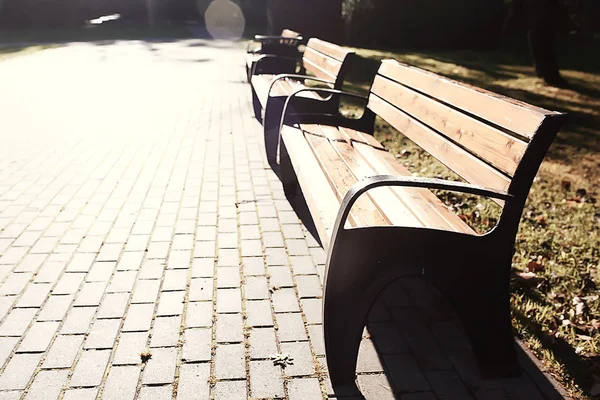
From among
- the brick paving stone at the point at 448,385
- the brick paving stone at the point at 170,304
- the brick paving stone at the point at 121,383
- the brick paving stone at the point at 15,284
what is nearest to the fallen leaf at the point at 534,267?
the brick paving stone at the point at 448,385

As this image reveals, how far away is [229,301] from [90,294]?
32.0 inches

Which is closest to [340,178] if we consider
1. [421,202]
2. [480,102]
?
[421,202]

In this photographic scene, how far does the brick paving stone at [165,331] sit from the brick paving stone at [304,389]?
65 centimetres

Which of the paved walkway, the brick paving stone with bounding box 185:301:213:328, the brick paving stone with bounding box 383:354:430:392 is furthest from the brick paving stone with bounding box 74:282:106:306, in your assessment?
the brick paving stone with bounding box 383:354:430:392

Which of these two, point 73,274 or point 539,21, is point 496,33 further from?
point 73,274

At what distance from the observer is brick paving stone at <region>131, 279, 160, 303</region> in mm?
2963

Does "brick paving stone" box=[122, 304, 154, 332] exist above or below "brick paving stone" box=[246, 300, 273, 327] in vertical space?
above

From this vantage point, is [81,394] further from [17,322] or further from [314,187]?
[314,187]

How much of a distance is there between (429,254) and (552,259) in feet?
5.83

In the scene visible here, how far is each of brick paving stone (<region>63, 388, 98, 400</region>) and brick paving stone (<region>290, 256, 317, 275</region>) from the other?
1.41m

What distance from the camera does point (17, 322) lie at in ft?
8.98

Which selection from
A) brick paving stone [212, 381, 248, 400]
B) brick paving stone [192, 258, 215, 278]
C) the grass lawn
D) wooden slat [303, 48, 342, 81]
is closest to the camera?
brick paving stone [212, 381, 248, 400]

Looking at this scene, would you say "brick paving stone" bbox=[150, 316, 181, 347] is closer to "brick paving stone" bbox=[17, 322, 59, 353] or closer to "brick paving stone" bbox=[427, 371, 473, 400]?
"brick paving stone" bbox=[17, 322, 59, 353]

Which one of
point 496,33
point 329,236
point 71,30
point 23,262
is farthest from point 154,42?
point 329,236
